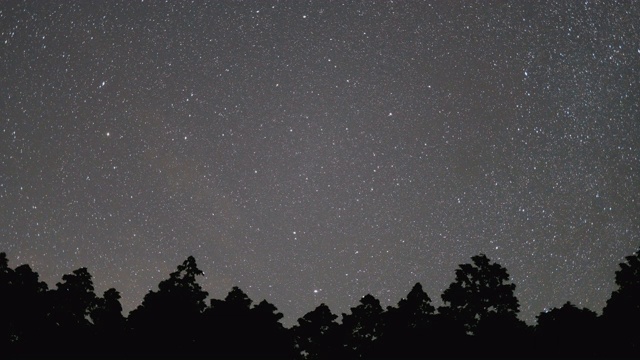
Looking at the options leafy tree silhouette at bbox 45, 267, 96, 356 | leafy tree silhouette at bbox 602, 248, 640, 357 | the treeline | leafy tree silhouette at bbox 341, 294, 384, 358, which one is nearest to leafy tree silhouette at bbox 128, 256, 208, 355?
the treeline

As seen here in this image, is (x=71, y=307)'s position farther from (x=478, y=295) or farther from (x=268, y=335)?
(x=478, y=295)

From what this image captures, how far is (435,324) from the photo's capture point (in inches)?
582

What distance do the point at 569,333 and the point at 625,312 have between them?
4.93 feet

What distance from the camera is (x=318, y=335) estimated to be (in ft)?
51.1

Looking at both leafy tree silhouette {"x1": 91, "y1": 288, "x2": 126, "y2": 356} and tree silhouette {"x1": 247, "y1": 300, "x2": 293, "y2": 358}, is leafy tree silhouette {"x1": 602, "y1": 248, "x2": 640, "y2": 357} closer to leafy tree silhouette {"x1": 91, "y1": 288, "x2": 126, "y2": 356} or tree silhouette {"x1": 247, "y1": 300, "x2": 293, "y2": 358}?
tree silhouette {"x1": 247, "y1": 300, "x2": 293, "y2": 358}

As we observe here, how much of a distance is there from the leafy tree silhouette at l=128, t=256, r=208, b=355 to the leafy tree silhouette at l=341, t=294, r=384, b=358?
14.0 ft

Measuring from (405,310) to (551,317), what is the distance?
376 cm

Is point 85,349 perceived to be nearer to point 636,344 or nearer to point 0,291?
point 0,291

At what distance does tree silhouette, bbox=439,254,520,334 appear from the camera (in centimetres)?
1564

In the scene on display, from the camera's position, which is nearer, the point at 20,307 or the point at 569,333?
the point at 569,333

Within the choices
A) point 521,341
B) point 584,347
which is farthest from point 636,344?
point 521,341

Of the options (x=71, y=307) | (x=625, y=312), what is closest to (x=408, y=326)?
(x=625, y=312)

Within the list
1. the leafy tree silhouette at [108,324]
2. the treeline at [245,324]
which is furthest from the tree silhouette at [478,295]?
the leafy tree silhouette at [108,324]

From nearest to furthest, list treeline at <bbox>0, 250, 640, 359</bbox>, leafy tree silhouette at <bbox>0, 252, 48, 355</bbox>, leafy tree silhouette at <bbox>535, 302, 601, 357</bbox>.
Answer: leafy tree silhouette at <bbox>535, 302, 601, 357</bbox> < treeline at <bbox>0, 250, 640, 359</bbox> < leafy tree silhouette at <bbox>0, 252, 48, 355</bbox>
